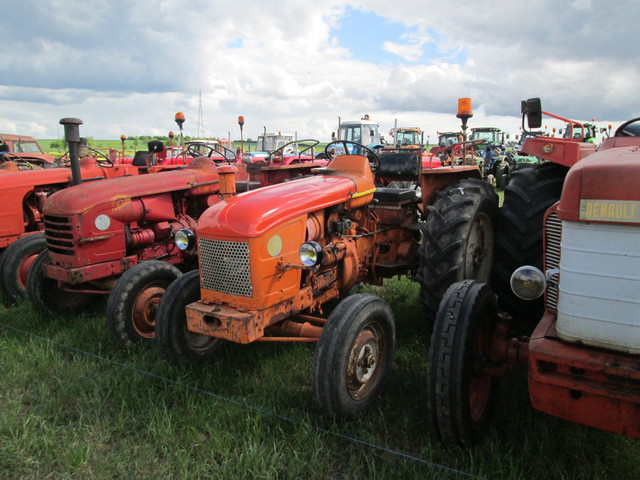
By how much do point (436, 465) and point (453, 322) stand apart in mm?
654

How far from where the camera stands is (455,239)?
330 centimetres

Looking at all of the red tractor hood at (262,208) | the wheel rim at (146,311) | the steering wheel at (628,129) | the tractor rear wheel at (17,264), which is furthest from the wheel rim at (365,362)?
the tractor rear wheel at (17,264)

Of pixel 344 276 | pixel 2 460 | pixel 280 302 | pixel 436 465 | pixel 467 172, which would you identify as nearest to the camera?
pixel 436 465

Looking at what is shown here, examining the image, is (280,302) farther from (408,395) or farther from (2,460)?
(2,460)

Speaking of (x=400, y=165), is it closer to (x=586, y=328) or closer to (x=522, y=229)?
(x=522, y=229)

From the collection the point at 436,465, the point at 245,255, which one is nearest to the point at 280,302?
the point at 245,255

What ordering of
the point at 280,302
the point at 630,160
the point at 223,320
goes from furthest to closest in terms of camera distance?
the point at 280,302 → the point at 223,320 → the point at 630,160

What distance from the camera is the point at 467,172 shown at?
427 cm

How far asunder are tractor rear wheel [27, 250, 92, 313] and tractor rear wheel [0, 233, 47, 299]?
550mm

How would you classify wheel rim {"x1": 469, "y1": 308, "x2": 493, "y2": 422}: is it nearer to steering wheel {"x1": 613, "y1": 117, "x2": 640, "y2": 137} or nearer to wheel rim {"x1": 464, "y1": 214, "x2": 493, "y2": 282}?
wheel rim {"x1": 464, "y1": 214, "x2": 493, "y2": 282}

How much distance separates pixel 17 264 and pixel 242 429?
3433mm

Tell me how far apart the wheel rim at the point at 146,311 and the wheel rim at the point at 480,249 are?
2.40 m

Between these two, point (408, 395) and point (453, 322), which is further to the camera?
point (408, 395)

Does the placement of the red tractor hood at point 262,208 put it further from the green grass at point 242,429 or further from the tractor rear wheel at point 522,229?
the tractor rear wheel at point 522,229
